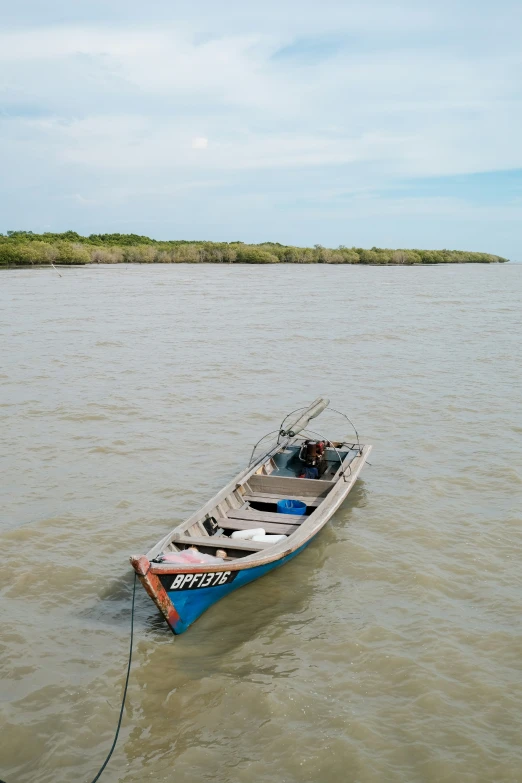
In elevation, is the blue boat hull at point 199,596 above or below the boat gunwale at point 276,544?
below

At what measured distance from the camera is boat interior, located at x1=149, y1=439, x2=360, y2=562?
684 cm

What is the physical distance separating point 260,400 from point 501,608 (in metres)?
8.59

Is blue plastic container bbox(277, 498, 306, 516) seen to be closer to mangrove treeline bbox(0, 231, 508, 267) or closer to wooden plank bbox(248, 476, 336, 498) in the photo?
wooden plank bbox(248, 476, 336, 498)

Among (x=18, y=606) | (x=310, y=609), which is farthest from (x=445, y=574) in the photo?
(x=18, y=606)

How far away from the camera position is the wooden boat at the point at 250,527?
19.2 ft

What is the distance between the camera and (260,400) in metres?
14.6

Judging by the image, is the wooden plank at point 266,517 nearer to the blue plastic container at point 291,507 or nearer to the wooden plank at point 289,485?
the blue plastic container at point 291,507

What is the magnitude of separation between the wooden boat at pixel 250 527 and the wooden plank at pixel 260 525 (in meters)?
0.01

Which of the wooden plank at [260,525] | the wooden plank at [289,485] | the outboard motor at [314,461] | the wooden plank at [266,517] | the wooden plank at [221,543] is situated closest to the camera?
the wooden plank at [221,543]

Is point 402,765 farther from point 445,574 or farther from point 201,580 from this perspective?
point 445,574

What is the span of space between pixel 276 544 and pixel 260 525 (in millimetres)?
918

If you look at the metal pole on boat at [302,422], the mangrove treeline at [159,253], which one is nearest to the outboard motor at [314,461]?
the metal pole on boat at [302,422]

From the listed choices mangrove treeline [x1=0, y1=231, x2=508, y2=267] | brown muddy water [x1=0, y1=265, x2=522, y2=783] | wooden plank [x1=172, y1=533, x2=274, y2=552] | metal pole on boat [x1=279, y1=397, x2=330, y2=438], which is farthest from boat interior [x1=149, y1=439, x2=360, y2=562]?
mangrove treeline [x1=0, y1=231, x2=508, y2=267]

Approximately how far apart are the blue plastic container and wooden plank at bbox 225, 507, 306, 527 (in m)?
0.13
